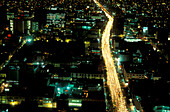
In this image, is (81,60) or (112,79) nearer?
(112,79)

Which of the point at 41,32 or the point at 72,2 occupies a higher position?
the point at 72,2

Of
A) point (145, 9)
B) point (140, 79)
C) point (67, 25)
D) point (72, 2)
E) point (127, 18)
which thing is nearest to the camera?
point (140, 79)

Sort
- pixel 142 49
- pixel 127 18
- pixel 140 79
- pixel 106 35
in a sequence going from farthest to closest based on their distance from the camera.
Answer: pixel 127 18
pixel 106 35
pixel 142 49
pixel 140 79

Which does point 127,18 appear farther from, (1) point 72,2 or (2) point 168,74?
(2) point 168,74

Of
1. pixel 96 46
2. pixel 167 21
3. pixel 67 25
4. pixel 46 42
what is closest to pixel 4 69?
pixel 46 42

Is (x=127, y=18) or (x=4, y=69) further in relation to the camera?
(x=127, y=18)

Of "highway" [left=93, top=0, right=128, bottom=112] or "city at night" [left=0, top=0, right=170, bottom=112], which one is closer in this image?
"city at night" [left=0, top=0, right=170, bottom=112]

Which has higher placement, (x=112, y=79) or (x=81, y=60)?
(x=81, y=60)

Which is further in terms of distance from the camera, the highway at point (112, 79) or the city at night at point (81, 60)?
the highway at point (112, 79)
